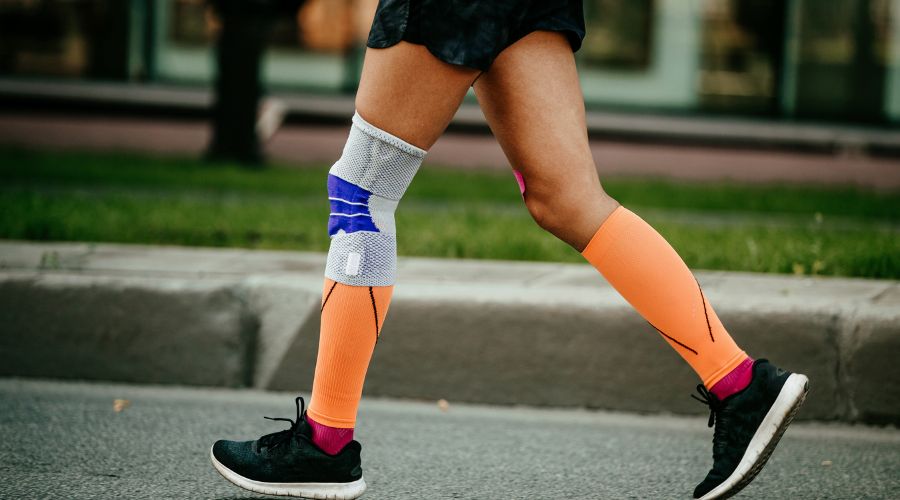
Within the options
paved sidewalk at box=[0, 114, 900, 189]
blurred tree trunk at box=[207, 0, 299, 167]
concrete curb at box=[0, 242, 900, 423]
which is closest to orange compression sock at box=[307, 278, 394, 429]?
concrete curb at box=[0, 242, 900, 423]

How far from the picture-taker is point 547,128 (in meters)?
2.18

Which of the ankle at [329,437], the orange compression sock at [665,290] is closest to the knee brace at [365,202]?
the ankle at [329,437]

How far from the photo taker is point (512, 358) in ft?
10.7

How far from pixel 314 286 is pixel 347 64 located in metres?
9.09

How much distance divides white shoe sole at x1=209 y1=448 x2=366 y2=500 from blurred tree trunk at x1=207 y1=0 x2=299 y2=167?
6.73 metres

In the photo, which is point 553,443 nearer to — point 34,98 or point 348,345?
point 348,345

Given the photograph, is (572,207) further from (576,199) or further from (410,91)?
(410,91)

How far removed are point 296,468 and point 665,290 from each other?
785 millimetres

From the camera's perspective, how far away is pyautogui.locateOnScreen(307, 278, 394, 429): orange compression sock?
2238mm

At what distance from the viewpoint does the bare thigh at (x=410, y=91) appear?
208 centimetres

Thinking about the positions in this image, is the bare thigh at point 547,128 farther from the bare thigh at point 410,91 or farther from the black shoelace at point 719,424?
the black shoelace at point 719,424

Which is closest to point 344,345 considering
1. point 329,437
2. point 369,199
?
point 329,437

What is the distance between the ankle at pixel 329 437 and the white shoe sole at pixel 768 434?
736 millimetres

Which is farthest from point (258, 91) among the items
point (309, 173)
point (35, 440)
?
point (35, 440)
